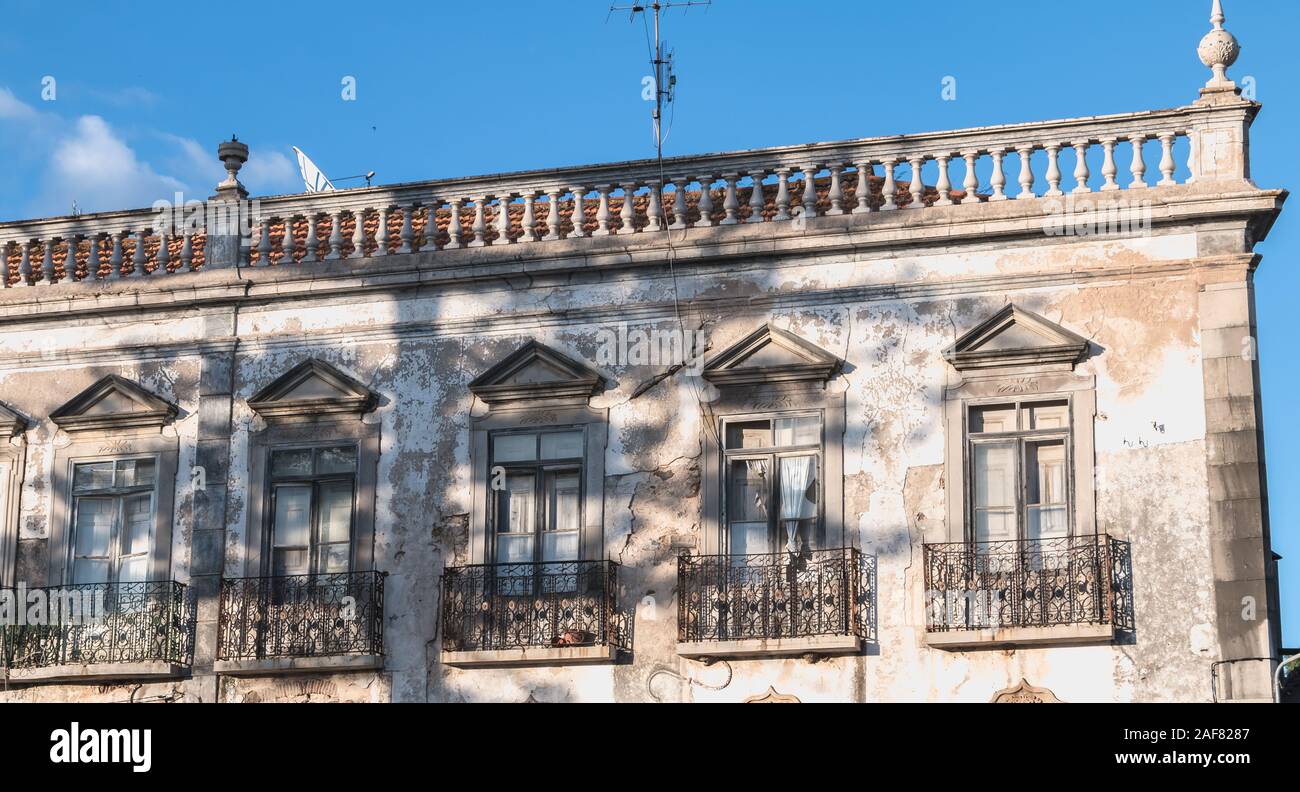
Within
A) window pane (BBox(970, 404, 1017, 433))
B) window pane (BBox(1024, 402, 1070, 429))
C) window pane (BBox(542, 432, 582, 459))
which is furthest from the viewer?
window pane (BBox(542, 432, 582, 459))

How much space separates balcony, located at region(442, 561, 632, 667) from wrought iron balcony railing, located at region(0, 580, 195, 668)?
2563 millimetres

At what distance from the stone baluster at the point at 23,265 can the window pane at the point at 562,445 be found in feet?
18.6

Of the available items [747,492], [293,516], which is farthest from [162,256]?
[747,492]

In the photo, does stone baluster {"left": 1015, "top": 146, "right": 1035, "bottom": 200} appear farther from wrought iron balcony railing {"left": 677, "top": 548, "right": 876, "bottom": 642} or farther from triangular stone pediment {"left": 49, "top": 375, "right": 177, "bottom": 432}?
triangular stone pediment {"left": 49, "top": 375, "right": 177, "bottom": 432}

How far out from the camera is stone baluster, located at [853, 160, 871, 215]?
739 inches

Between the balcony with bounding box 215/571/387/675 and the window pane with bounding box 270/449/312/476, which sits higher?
the window pane with bounding box 270/449/312/476

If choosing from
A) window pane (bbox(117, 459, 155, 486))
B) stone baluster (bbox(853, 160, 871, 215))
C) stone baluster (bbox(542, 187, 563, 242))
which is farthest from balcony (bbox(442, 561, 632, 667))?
stone baluster (bbox(853, 160, 871, 215))

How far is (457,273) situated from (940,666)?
5.65 metres

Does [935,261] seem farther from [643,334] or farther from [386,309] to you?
[386,309]

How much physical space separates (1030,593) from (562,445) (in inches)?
171

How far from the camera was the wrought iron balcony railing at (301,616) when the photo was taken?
18.7 metres

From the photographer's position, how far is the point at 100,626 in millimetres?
19391
